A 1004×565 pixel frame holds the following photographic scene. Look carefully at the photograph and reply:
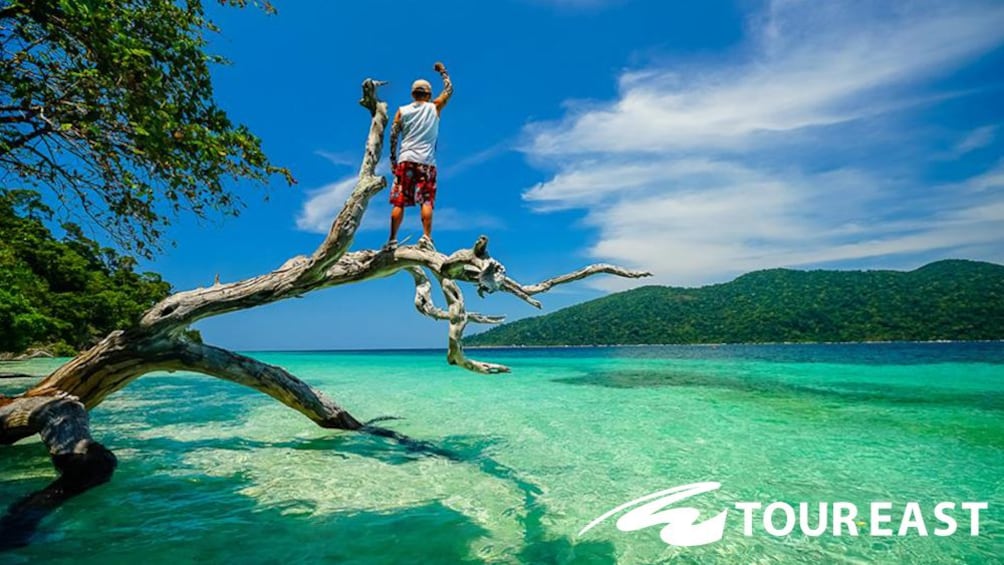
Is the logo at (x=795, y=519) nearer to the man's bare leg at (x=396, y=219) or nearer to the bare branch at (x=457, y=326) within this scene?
the bare branch at (x=457, y=326)

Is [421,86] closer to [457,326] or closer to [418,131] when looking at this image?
[418,131]

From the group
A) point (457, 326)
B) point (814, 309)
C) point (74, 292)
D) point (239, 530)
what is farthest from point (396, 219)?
point (814, 309)

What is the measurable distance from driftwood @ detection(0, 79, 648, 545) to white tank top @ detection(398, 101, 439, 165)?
42 centimetres

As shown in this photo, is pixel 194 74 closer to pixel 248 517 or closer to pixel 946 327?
pixel 248 517

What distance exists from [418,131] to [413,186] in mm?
639

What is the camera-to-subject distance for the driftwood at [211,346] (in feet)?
16.0

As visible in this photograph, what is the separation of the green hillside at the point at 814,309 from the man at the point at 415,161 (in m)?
90.8

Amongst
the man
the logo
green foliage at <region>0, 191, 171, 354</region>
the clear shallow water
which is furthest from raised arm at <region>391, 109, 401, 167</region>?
green foliage at <region>0, 191, 171, 354</region>

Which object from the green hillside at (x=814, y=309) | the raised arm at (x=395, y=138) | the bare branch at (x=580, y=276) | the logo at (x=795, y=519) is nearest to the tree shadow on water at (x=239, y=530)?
the logo at (x=795, y=519)

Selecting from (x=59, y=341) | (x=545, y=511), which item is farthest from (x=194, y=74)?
(x=59, y=341)

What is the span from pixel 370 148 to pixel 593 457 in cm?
586

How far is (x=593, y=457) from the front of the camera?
7.79 m

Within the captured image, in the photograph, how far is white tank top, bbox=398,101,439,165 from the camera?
5.52 m

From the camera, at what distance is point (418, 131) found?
5551mm
